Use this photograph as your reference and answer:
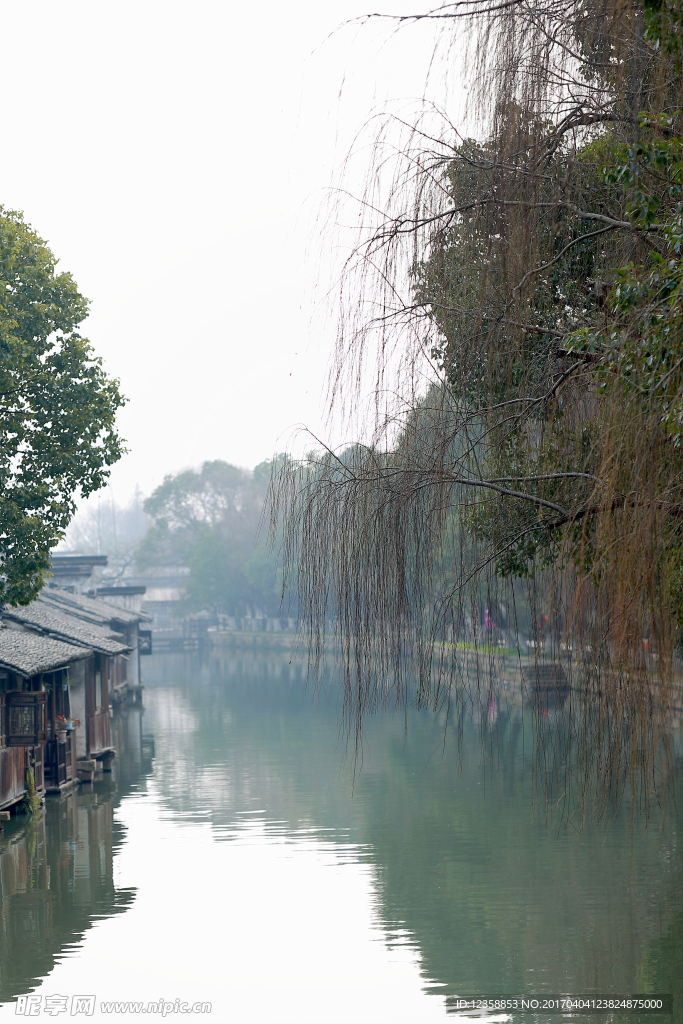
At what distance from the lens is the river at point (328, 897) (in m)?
10.2

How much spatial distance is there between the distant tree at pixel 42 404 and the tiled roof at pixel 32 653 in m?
1.10

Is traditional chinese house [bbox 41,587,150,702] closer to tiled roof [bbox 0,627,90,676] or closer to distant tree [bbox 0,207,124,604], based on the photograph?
tiled roof [bbox 0,627,90,676]

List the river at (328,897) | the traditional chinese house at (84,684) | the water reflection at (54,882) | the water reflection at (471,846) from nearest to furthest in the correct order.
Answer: the river at (328,897)
the water reflection at (471,846)
the water reflection at (54,882)
the traditional chinese house at (84,684)

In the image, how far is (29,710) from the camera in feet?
63.1

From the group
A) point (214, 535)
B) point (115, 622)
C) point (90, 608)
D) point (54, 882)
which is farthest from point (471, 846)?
point (214, 535)

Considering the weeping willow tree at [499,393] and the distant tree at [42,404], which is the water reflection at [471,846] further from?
the distant tree at [42,404]

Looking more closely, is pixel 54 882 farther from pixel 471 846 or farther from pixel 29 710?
pixel 471 846

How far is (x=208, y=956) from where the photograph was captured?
37.7ft

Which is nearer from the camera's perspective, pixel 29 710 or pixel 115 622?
pixel 29 710

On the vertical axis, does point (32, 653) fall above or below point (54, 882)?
above

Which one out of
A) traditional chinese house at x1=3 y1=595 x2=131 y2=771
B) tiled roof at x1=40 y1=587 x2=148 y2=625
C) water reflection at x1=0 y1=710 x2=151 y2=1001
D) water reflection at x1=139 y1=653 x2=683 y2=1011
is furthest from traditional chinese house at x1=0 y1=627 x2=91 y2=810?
tiled roof at x1=40 y1=587 x2=148 y2=625

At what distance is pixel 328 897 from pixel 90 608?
88.5 ft

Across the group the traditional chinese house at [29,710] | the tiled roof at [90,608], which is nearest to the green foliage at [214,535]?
the tiled roof at [90,608]

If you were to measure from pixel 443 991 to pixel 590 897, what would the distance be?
11.1ft
